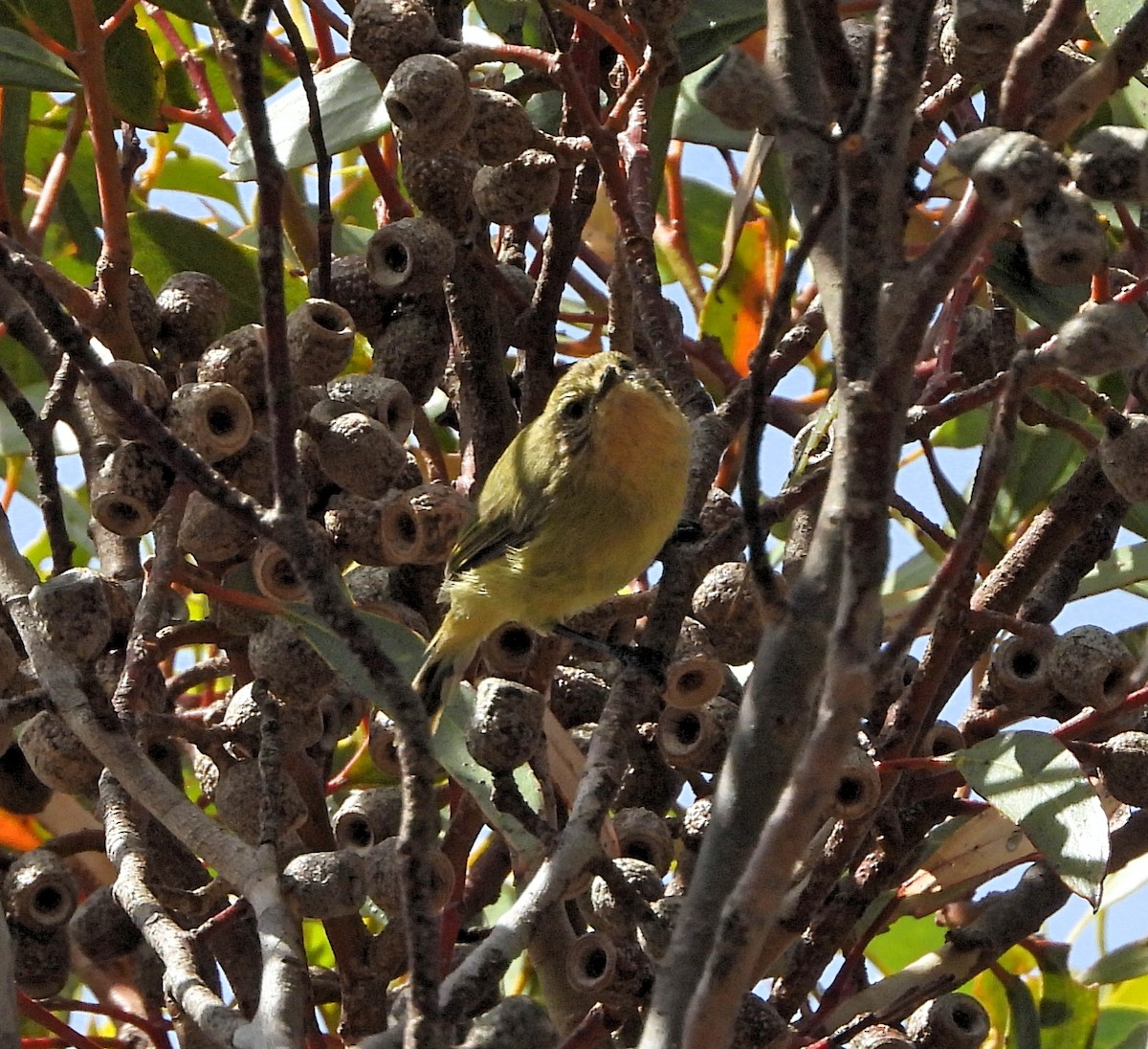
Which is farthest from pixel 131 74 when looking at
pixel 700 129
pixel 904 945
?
pixel 904 945

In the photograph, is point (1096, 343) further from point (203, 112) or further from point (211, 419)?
point (203, 112)

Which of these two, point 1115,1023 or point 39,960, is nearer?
point 39,960

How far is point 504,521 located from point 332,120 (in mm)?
736

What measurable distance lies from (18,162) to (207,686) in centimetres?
78

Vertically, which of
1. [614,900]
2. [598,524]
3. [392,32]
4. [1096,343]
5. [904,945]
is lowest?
[904,945]

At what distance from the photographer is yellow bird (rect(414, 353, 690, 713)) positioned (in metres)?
2.39

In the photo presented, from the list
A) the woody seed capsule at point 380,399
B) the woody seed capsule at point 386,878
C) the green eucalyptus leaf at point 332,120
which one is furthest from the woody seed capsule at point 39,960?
the green eucalyptus leaf at point 332,120

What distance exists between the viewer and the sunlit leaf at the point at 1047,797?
1.67m

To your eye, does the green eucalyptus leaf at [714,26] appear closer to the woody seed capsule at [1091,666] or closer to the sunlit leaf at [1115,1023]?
the woody seed capsule at [1091,666]

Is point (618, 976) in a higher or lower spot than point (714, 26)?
lower

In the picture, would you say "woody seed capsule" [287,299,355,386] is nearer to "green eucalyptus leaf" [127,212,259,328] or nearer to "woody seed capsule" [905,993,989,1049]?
"green eucalyptus leaf" [127,212,259,328]

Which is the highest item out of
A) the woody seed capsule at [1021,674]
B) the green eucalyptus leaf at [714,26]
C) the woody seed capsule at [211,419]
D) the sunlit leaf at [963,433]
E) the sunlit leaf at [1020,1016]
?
the green eucalyptus leaf at [714,26]

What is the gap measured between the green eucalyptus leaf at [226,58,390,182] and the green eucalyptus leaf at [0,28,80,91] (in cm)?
24

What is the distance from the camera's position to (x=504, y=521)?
2.66 m
